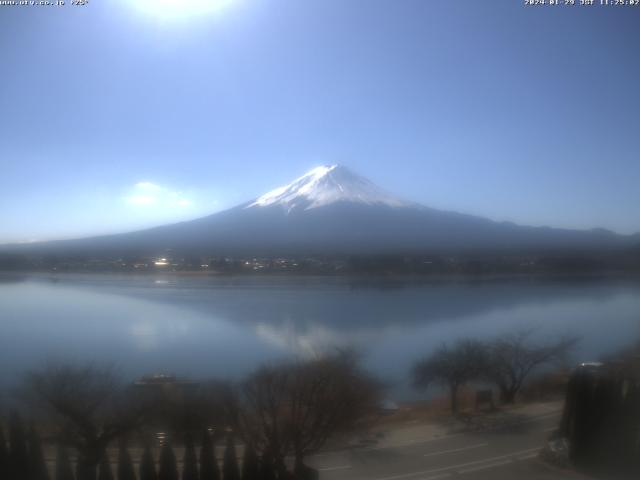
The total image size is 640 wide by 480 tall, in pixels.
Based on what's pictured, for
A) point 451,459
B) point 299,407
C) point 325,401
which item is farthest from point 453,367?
point 299,407

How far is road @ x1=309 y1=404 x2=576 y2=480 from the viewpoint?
319 cm

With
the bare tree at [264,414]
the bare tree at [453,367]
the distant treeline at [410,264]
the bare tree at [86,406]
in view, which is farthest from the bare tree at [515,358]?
the bare tree at [86,406]

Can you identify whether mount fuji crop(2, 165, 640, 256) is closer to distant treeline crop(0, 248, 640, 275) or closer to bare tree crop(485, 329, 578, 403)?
distant treeline crop(0, 248, 640, 275)

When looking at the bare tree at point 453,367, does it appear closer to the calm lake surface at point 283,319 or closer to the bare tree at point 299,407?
the calm lake surface at point 283,319

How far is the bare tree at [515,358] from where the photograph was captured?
→ 12.9ft

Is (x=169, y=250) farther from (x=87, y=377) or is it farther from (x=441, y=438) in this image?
(x=441, y=438)

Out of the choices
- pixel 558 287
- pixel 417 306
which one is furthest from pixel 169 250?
pixel 558 287

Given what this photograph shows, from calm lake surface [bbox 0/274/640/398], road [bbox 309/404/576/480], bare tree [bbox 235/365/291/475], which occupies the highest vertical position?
calm lake surface [bbox 0/274/640/398]

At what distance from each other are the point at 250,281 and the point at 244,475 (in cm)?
203

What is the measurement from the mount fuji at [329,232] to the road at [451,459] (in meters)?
2.08

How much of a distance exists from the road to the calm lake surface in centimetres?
46

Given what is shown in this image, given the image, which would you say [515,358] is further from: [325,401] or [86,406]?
[86,406]

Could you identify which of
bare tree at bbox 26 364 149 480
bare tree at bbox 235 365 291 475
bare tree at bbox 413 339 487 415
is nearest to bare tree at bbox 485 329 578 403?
bare tree at bbox 413 339 487 415

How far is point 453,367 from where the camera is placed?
385 centimetres
